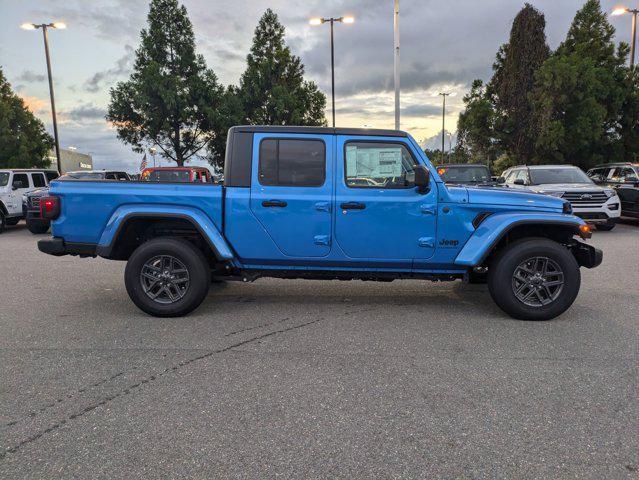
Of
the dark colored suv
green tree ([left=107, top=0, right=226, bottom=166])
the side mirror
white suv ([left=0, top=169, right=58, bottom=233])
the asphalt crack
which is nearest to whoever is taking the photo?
the asphalt crack

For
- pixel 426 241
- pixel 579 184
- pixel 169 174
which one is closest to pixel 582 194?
pixel 579 184

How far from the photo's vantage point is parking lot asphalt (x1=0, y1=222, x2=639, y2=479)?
8.14ft

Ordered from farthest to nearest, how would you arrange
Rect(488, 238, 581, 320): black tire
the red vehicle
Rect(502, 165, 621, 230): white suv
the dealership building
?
the dealership building, the red vehicle, Rect(502, 165, 621, 230): white suv, Rect(488, 238, 581, 320): black tire

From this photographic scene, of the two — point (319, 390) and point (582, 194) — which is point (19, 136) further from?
point (319, 390)

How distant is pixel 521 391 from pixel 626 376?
0.91 meters

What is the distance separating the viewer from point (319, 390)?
3.28 meters

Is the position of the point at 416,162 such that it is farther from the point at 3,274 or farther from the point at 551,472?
the point at 3,274

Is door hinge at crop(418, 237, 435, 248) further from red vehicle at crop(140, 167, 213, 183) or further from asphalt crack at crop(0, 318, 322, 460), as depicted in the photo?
red vehicle at crop(140, 167, 213, 183)

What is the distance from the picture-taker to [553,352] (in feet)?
13.1

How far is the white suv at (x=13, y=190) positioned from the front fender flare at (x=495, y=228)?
553 inches

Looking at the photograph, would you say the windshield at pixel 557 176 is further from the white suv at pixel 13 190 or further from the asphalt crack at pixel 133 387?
the white suv at pixel 13 190

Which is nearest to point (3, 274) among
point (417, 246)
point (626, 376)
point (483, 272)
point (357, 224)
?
point (357, 224)

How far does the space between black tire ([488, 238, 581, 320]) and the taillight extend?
15.3 feet

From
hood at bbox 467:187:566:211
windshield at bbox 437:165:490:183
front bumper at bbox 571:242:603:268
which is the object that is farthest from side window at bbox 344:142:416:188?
windshield at bbox 437:165:490:183
